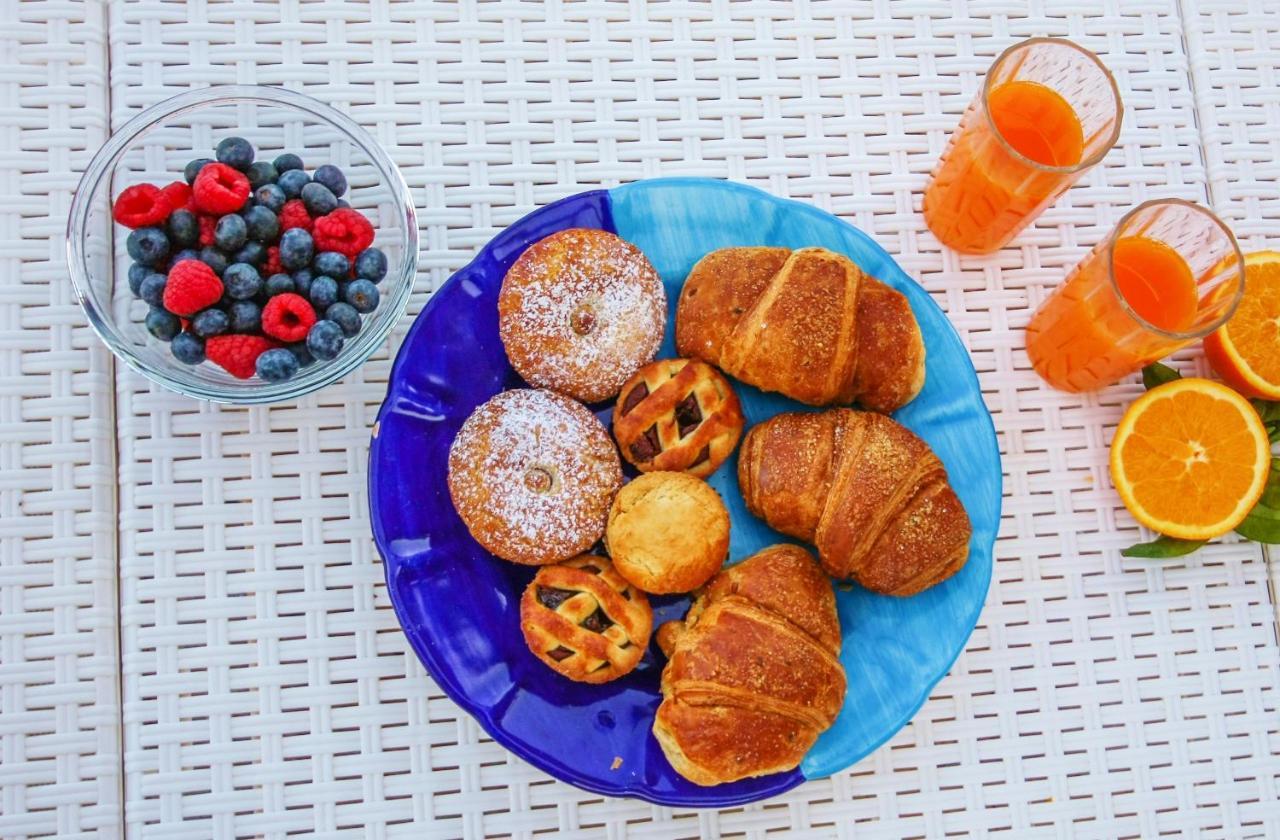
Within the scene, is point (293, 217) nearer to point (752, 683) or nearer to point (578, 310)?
point (578, 310)

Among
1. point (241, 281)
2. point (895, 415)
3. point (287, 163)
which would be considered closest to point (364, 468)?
point (241, 281)

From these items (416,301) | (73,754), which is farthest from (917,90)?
(73,754)

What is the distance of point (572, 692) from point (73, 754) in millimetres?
650

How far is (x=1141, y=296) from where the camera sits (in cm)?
141

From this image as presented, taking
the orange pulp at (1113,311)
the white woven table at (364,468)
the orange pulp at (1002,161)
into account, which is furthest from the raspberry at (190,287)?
the orange pulp at (1113,311)

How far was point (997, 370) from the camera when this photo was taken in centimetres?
148

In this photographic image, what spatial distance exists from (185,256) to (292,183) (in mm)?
156

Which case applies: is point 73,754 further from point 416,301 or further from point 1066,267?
point 1066,267

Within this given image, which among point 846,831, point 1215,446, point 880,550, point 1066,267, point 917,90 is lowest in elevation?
point 846,831

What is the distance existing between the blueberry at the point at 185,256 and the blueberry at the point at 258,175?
111mm

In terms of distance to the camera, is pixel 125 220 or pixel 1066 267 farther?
pixel 1066 267

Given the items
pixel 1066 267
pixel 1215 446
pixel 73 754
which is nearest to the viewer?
pixel 73 754

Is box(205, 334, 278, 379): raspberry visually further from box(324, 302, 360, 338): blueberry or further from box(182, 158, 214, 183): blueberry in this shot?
box(182, 158, 214, 183): blueberry

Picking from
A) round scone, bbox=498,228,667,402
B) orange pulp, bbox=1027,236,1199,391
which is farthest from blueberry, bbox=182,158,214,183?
orange pulp, bbox=1027,236,1199,391
